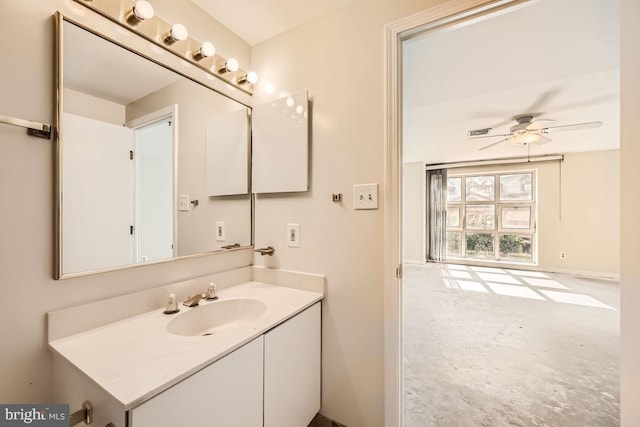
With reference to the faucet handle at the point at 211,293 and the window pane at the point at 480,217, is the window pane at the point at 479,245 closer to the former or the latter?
the window pane at the point at 480,217

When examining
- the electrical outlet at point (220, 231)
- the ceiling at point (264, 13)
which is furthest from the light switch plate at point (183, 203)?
the ceiling at point (264, 13)

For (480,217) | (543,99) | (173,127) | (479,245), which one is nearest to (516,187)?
(480,217)

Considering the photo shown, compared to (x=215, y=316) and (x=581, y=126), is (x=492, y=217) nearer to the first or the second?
(x=581, y=126)

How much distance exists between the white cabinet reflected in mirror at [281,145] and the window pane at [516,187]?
19.0ft

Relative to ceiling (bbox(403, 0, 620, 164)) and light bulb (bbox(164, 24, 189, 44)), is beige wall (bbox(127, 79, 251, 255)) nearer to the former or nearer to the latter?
light bulb (bbox(164, 24, 189, 44))

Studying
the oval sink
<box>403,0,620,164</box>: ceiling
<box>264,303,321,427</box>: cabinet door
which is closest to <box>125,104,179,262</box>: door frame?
the oval sink

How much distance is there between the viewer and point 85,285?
90cm

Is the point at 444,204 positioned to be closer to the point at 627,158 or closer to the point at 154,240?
the point at 627,158

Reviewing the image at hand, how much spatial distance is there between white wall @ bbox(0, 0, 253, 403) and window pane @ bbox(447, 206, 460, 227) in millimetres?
6451

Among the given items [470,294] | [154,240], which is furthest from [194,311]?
[470,294]

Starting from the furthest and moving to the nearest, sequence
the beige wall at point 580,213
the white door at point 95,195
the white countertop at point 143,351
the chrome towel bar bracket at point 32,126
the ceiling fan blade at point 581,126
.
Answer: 1. the beige wall at point 580,213
2. the ceiling fan blade at point 581,126
3. the white door at point 95,195
4. the chrome towel bar bracket at point 32,126
5. the white countertop at point 143,351

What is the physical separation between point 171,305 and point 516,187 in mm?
6556

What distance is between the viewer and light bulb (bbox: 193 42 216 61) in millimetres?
1233

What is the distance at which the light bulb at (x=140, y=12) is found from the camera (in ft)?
3.18
